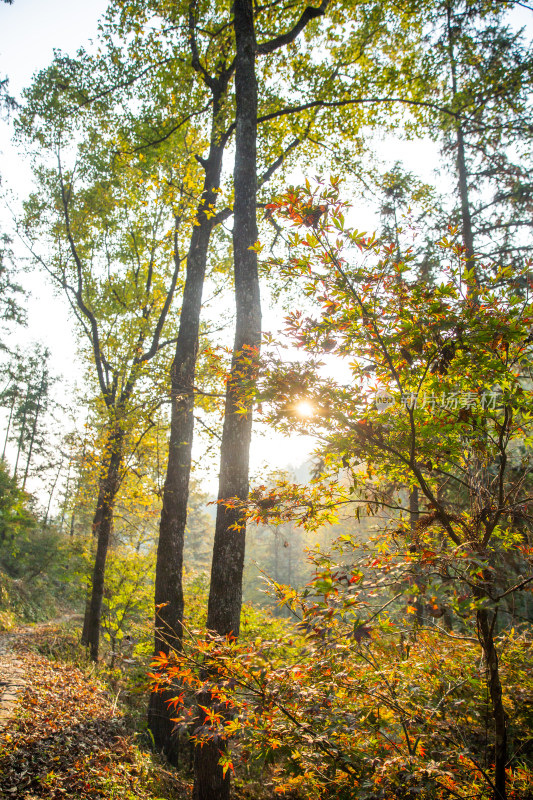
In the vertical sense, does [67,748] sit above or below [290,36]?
below

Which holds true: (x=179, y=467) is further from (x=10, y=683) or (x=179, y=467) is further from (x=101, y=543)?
(x=101, y=543)

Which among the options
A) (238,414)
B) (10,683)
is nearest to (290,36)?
(238,414)

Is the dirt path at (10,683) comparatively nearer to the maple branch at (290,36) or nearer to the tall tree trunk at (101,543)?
the tall tree trunk at (101,543)

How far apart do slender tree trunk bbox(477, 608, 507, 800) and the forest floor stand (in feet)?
9.97

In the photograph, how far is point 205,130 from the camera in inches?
335

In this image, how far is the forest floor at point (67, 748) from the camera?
3.12m

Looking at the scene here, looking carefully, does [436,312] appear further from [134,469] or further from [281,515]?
[134,469]

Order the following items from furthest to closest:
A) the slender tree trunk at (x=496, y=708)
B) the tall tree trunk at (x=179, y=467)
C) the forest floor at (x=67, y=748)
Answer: the tall tree trunk at (x=179, y=467) → the forest floor at (x=67, y=748) → the slender tree trunk at (x=496, y=708)

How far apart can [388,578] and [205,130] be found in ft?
31.8

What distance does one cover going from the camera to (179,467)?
629 centimetres

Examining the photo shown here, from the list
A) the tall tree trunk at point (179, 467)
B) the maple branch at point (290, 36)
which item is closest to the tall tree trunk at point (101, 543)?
the tall tree trunk at point (179, 467)

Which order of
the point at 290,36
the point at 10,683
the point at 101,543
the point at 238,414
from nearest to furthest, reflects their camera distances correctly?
the point at 238,414, the point at 10,683, the point at 290,36, the point at 101,543

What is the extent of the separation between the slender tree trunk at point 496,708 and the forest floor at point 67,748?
304 centimetres

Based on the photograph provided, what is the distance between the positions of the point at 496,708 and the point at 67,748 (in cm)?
382
